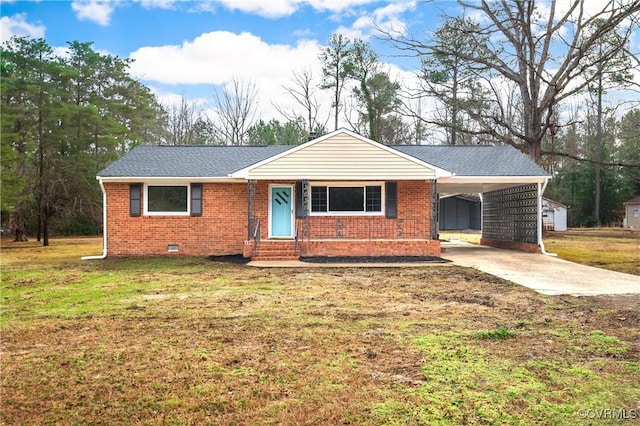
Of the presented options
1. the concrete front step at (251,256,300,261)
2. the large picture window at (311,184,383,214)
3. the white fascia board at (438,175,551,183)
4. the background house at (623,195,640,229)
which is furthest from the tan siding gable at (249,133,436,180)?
the background house at (623,195,640,229)

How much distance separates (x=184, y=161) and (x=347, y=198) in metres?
5.67

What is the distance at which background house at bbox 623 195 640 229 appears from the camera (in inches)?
1551

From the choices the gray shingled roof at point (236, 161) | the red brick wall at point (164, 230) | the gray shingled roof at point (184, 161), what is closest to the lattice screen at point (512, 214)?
the gray shingled roof at point (236, 161)

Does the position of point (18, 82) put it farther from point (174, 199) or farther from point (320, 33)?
point (320, 33)

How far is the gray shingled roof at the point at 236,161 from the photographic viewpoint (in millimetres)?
15669

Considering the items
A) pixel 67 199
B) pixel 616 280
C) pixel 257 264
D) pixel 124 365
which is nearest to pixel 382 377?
pixel 124 365

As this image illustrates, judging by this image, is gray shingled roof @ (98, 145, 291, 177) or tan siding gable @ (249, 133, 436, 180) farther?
gray shingled roof @ (98, 145, 291, 177)

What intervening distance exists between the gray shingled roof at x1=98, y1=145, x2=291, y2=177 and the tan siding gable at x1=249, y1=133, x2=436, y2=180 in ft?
7.25

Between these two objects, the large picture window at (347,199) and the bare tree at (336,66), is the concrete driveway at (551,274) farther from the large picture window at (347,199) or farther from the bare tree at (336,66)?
the bare tree at (336,66)

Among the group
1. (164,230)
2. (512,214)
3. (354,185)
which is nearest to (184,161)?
(164,230)

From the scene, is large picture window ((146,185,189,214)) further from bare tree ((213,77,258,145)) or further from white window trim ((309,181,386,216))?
bare tree ((213,77,258,145))

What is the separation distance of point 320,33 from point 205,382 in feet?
108

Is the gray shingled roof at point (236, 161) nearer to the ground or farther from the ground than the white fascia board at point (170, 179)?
farther from the ground

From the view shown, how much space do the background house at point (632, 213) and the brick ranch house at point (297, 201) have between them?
1147 inches
